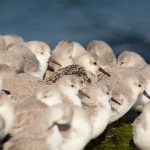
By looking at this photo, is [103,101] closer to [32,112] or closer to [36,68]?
[32,112]

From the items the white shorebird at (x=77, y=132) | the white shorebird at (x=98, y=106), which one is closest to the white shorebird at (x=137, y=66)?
the white shorebird at (x=98, y=106)

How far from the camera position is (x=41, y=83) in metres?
12.3

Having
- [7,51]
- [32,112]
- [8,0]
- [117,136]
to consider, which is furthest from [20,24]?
[32,112]

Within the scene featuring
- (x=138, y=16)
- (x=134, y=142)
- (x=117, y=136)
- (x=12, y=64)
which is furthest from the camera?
(x=138, y=16)

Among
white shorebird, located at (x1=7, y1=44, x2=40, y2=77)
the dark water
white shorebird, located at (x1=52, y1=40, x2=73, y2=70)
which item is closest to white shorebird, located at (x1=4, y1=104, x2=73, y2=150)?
white shorebird, located at (x1=7, y1=44, x2=40, y2=77)

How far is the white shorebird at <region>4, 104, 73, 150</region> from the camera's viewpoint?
9.80 meters

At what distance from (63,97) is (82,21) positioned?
18401 millimetres

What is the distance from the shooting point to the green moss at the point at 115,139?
12.3 m

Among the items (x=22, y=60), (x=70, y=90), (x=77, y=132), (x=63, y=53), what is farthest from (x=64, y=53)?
(x=77, y=132)

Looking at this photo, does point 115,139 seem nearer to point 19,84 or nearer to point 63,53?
point 19,84

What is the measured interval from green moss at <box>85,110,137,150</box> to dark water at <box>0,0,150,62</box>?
12.0 meters

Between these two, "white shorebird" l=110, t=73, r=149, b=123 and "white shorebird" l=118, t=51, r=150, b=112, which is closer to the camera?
"white shorebird" l=110, t=73, r=149, b=123

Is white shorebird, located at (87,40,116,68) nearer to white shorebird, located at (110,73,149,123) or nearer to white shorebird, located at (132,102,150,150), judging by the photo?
white shorebird, located at (110,73,149,123)

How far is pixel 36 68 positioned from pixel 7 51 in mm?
672
